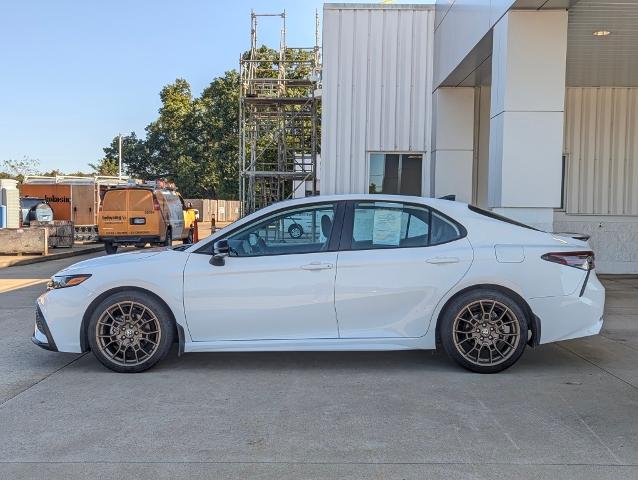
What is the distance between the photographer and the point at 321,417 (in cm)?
451

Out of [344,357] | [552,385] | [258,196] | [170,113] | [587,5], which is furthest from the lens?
[170,113]

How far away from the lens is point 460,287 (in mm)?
5516

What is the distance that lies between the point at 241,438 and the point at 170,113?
152ft

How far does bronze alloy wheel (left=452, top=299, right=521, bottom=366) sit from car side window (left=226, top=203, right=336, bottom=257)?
1422mm

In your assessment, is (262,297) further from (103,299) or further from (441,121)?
(441,121)

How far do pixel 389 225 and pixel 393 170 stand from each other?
25.8 feet

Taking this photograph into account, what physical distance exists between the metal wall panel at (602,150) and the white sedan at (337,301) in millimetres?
7833

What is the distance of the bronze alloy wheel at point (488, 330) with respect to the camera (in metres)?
5.51

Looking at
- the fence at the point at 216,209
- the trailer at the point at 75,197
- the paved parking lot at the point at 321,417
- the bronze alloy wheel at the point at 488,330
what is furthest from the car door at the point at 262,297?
the fence at the point at 216,209

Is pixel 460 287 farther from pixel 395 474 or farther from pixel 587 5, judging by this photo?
pixel 587 5

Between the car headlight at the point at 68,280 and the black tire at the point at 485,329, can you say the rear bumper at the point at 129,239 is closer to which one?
the car headlight at the point at 68,280

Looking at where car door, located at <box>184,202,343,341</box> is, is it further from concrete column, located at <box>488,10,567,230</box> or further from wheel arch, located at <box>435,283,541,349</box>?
concrete column, located at <box>488,10,567,230</box>

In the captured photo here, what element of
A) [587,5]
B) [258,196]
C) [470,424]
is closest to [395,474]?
[470,424]

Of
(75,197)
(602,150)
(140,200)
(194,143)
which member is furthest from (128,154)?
(602,150)
